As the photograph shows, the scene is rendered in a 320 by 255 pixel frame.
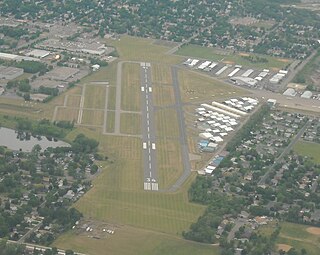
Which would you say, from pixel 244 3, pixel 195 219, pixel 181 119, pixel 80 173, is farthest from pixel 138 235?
pixel 244 3

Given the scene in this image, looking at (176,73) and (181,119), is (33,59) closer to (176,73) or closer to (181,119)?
(176,73)

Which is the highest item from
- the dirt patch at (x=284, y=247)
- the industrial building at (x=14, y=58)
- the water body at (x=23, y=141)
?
the dirt patch at (x=284, y=247)

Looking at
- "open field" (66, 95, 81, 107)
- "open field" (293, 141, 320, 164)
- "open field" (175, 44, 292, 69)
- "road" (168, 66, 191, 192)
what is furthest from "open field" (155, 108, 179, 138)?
"open field" (175, 44, 292, 69)

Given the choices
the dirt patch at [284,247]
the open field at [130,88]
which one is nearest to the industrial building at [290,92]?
the open field at [130,88]

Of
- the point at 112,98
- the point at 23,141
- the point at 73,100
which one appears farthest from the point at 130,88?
the point at 23,141

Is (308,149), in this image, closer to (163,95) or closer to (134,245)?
(163,95)

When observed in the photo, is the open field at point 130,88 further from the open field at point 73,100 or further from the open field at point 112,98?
the open field at point 73,100

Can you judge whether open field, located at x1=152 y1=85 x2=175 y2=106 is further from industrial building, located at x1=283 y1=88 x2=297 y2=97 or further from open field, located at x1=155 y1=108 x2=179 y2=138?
industrial building, located at x1=283 y1=88 x2=297 y2=97
